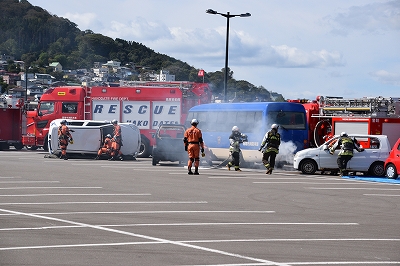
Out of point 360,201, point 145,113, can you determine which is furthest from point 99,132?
point 360,201

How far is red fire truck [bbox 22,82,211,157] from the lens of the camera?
3312 centimetres

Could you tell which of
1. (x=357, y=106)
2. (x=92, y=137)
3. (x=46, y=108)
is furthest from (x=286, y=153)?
(x=46, y=108)

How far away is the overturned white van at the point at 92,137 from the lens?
2997cm

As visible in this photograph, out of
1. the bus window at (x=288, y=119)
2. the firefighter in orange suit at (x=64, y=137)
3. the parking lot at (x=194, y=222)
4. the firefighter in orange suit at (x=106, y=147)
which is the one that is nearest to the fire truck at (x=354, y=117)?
the bus window at (x=288, y=119)

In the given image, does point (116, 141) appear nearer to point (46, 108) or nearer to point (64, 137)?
point (64, 137)

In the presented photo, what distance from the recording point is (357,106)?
28000 mm

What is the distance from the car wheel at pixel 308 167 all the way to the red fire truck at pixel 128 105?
964 cm

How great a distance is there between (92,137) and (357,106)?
11.2m

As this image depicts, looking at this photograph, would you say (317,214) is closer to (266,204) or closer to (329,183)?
(266,204)

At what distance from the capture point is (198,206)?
1352cm

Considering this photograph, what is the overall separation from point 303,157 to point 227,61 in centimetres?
1342

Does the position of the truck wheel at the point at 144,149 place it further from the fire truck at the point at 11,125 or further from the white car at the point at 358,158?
the white car at the point at 358,158

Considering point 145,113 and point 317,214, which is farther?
point 145,113

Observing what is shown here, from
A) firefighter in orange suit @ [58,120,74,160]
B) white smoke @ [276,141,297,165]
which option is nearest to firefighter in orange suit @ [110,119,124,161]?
firefighter in orange suit @ [58,120,74,160]
